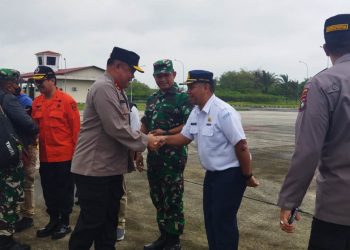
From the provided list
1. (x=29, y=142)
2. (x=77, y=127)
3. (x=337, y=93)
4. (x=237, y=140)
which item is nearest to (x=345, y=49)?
(x=337, y=93)

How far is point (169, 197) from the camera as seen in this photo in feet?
13.2

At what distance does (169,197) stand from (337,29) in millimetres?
2466

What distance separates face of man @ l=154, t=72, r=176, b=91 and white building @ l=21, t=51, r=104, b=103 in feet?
149

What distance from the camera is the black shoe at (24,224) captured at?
4.56 meters

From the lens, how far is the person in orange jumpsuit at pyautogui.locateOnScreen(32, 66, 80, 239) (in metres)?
4.34

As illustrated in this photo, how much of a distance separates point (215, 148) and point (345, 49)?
51.7 inches

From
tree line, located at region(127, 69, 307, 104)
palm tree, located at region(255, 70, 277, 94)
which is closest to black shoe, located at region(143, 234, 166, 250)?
tree line, located at region(127, 69, 307, 104)

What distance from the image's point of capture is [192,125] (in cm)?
350

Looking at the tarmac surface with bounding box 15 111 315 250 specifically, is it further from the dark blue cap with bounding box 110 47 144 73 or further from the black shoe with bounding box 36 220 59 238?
the dark blue cap with bounding box 110 47 144 73

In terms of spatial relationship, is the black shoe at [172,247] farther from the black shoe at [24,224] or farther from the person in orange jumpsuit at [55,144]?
the black shoe at [24,224]

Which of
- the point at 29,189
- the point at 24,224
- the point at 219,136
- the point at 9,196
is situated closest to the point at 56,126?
the point at 9,196

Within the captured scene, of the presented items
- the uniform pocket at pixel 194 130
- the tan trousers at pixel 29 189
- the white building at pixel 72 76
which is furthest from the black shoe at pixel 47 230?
the white building at pixel 72 76

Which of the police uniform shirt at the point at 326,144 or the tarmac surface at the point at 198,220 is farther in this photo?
the tarmac surface at the point at 198,220

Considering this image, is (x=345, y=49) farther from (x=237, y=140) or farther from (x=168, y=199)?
(x=168, y=199)
